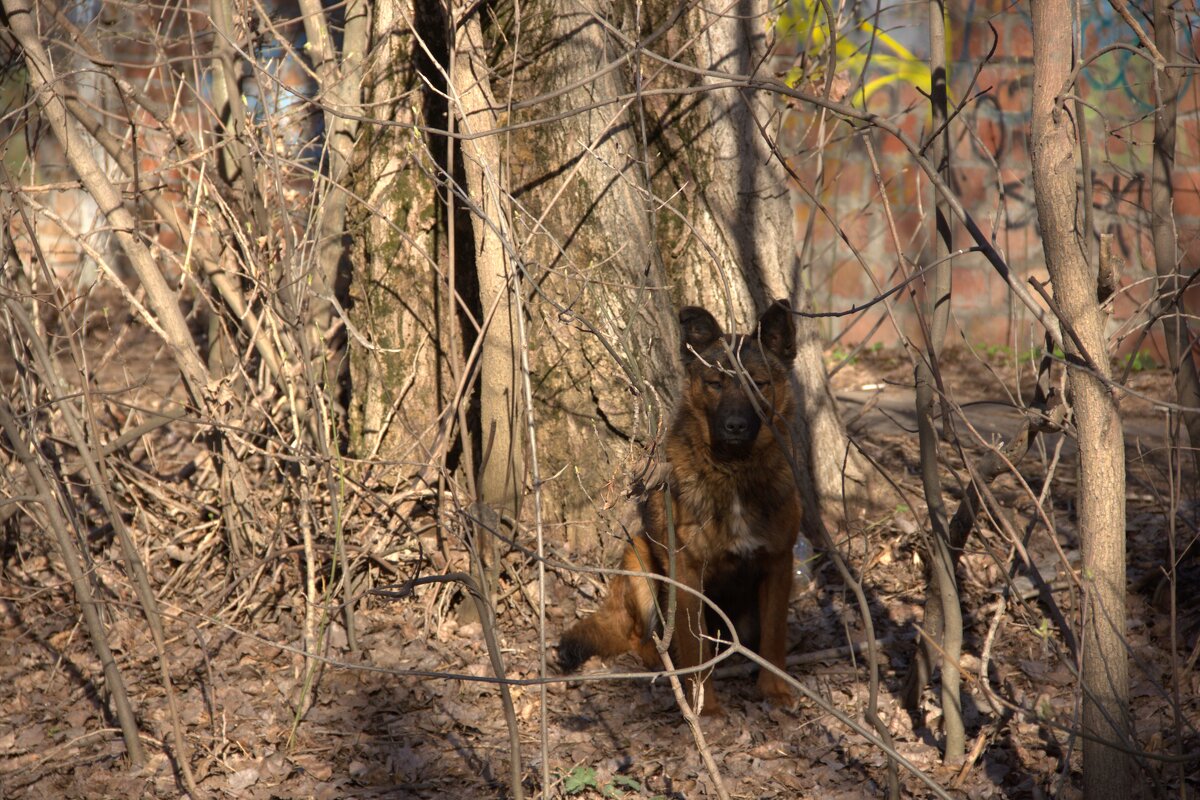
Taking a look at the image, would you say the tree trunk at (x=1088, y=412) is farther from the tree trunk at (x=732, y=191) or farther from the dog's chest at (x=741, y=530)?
the tree trunk at (x=732, y=191)

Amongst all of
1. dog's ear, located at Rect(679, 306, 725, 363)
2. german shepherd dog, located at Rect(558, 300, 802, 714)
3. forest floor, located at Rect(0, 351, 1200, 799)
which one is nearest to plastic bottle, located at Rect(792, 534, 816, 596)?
forest floor, located at Rect(0, 351, 1200, 799)

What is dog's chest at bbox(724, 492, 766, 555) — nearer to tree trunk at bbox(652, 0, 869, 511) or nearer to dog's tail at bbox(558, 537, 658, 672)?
dog's tail at bbox(558, 537, 658, 672)

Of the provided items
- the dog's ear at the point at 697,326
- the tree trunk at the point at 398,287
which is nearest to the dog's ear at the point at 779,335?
the dog's ear at the point at 697,326

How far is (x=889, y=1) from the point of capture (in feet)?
32.9

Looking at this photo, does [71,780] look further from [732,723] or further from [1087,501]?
[1087,501]

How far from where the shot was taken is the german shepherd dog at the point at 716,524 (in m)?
4.50

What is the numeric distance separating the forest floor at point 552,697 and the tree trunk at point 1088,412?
0.59ft

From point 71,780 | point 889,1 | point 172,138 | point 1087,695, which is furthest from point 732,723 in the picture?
point 889,1

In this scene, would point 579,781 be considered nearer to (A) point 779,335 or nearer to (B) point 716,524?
(B) point 716,524

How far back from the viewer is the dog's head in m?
4.50

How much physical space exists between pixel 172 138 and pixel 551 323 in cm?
199

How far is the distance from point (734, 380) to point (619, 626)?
123 centimetres

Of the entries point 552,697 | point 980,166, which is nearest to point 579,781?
point 552,697

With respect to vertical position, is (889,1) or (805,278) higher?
(889,1)
